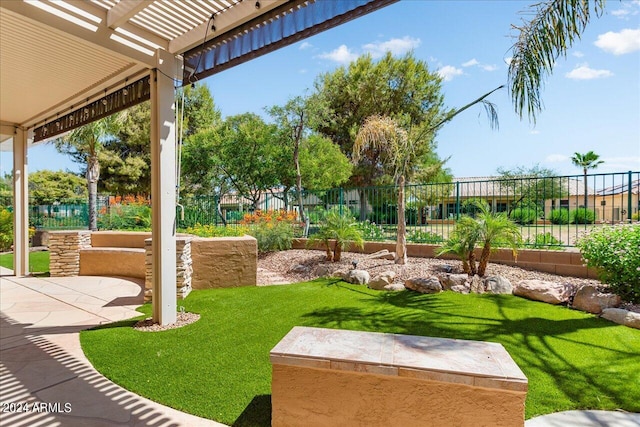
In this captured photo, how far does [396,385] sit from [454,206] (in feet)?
22.8

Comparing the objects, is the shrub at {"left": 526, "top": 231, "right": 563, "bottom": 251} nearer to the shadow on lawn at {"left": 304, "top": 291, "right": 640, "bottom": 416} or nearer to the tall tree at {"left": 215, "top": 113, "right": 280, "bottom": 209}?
the shadow on lawn at {"left": 304, "top": 291, "right": 640, "bottom": 416}

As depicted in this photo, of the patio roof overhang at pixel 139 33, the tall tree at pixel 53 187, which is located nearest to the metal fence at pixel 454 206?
the patio roof overhang at pixel 139 33

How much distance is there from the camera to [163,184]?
409cm

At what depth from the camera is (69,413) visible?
238 cm

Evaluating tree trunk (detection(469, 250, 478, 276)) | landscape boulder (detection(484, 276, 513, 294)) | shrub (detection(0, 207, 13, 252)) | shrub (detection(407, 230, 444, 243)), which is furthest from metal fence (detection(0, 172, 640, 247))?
shrub (detection(0, 207, 13, 252))

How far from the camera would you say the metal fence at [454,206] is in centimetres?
636

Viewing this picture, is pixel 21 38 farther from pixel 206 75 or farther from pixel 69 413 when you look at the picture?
pixel 69 413

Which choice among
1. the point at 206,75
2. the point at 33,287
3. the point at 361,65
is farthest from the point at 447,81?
the point at 33,287

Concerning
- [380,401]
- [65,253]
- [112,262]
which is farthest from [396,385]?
[65,253]

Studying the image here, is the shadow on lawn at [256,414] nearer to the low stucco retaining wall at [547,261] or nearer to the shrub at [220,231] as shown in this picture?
the low stucco retaining wall at [547,261]

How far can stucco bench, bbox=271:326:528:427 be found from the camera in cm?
171

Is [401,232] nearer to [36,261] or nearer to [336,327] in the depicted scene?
[336,327]

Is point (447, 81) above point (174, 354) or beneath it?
above

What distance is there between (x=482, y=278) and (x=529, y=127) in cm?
242
